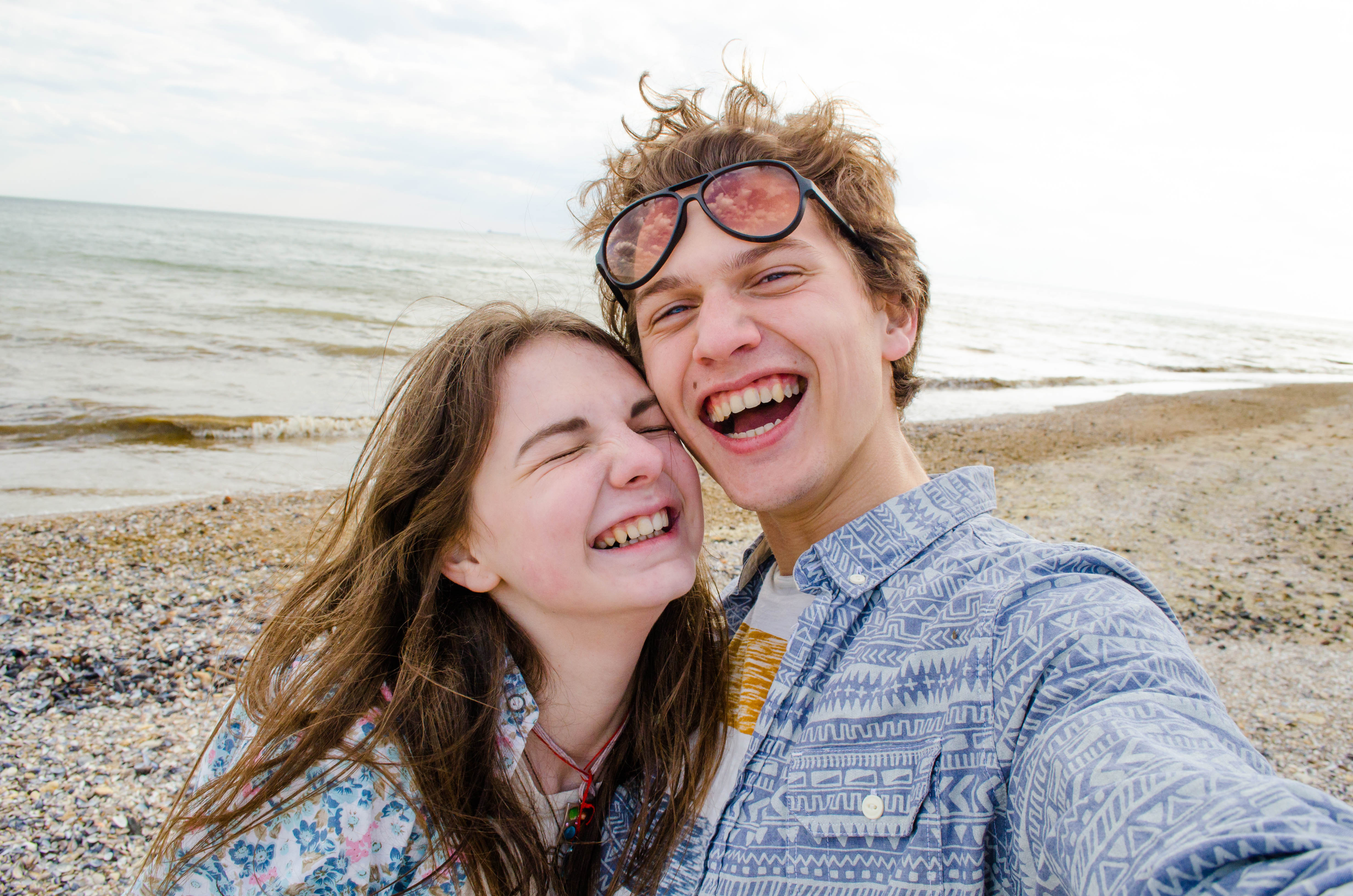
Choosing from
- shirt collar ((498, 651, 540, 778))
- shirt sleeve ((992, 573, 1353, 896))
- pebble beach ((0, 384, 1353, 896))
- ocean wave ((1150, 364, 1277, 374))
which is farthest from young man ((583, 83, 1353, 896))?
ocean wave ((1150, 364, 1277, 374))

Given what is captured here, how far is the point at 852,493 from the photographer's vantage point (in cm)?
267

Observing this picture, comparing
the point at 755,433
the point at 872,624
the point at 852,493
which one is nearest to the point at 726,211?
the point at 755,433

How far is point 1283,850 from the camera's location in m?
0.94

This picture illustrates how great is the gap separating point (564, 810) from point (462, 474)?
114cm

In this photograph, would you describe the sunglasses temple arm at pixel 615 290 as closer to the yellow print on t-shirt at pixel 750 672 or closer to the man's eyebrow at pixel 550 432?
the man's eyebrow at pixel 550 432

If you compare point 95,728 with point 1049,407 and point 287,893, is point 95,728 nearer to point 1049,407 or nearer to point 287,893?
point 287,893

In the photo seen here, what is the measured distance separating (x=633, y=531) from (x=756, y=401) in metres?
0.65

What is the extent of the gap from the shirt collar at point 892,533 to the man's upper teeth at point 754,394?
535mm

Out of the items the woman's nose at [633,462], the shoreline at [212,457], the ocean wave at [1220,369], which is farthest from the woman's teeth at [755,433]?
the ocean wave at [1220,369]

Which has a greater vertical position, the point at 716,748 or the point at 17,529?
the point at 716,748

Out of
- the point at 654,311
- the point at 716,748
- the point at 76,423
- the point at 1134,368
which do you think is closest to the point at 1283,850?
the point at 716,748

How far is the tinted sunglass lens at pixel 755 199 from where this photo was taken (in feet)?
8.48

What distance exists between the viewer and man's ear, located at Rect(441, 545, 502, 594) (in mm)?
2375

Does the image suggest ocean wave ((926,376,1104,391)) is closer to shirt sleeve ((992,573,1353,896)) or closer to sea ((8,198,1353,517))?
sea ((8,198,1353,517))
